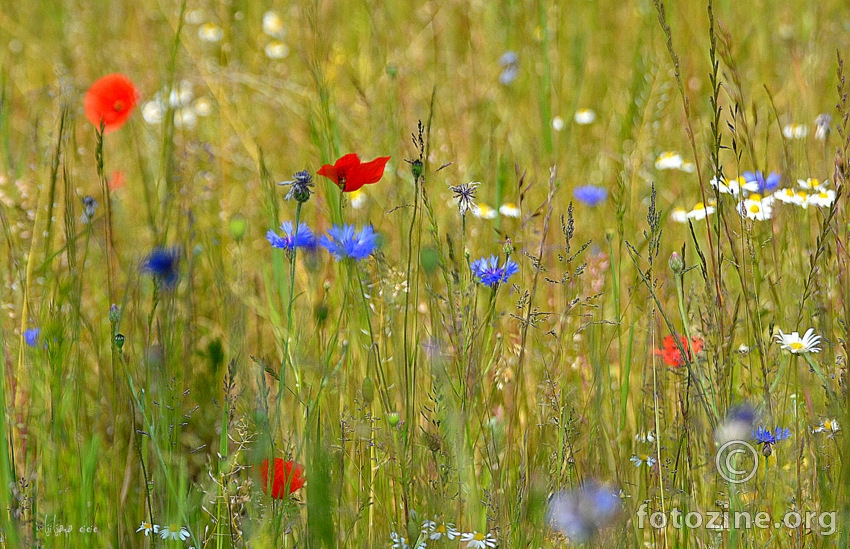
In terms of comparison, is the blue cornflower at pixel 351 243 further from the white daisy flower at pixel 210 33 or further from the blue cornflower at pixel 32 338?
the white daisy flower at pixel 210 33

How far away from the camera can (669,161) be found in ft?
7.89

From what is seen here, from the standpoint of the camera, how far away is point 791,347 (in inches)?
45.8

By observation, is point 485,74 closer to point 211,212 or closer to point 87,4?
point 211,212

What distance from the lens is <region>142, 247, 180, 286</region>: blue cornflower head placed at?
1.14 metres

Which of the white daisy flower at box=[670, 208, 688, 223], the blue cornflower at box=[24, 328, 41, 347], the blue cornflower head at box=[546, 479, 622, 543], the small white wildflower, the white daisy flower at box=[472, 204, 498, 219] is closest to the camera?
the blue cornflower head at box=[546, 479, 622, 543]

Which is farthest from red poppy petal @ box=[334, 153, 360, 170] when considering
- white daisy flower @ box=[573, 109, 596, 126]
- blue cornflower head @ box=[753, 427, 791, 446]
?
white daisy flower @ box=[573, 109, 596, 126]

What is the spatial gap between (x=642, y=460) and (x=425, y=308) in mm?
664

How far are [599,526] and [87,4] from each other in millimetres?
3740

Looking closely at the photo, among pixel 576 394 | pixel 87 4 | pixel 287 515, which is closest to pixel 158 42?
pixel 87 4

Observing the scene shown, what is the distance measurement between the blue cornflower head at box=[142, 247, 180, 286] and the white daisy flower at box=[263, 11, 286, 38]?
2.76 meters

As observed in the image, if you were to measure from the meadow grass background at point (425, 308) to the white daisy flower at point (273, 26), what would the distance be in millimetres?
109

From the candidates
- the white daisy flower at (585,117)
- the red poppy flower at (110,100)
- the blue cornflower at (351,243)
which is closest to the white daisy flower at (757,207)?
the blue cornflower at (351,243)

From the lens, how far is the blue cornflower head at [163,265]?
1143 millimetres

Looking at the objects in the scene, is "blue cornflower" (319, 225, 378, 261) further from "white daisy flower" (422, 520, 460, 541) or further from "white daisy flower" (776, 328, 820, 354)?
"white daisy flower" (776, 328, 820, 354)
